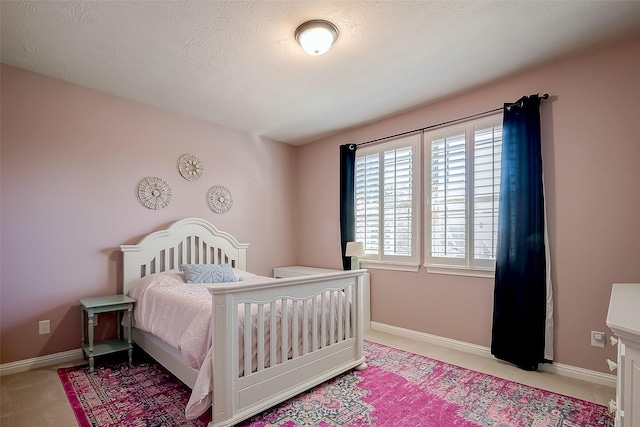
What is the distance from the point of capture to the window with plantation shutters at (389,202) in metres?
3.64

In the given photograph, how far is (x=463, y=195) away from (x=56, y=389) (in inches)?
151

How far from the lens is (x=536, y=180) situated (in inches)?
107

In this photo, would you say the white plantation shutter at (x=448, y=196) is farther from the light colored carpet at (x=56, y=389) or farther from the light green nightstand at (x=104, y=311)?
the light green nightstand at (x=104, y=311)

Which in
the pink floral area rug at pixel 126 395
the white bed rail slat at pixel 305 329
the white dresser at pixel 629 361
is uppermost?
the white dresser at pixel 629 361

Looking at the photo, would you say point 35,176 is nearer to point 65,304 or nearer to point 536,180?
point 65,304

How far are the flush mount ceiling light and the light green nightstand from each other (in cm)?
262

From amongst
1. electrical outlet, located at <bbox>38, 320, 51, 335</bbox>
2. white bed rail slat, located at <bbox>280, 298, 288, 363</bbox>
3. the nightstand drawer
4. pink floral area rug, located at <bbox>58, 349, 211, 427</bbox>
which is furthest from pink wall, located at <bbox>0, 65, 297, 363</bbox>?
white bed rail slat, located at <bbox>280, 298, 288, 363</bbox>

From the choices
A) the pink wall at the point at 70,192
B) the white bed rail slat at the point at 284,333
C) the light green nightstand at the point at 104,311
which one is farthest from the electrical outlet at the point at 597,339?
the pink wall at the point at 70,192

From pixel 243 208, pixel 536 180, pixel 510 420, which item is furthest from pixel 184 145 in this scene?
pixel 510 420

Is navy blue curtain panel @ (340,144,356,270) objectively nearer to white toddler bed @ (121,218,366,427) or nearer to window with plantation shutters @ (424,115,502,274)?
window with plantation shutters @ (424,115,502,274)

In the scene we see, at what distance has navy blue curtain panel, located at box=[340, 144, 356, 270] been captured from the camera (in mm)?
4211

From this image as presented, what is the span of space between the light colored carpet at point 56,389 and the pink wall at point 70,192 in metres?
0.35

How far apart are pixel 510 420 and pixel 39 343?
12.3 ft

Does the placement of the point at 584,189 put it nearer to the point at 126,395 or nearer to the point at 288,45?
the point at 288,45
